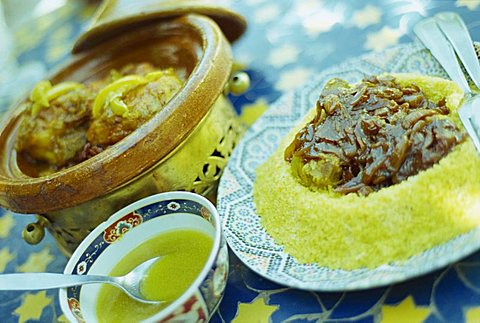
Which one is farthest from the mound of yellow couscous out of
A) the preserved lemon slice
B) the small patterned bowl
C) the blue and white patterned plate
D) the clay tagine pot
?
the preserved lemon slice

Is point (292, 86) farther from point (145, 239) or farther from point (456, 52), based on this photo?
point (145, 239)

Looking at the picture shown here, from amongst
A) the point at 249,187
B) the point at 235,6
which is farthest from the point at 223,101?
the point at 235,6

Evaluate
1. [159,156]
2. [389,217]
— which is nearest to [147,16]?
[159,156]

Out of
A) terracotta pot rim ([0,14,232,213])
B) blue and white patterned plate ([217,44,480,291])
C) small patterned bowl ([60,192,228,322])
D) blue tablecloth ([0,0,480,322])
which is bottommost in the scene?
blue tablecloth ([0,0,480,322])

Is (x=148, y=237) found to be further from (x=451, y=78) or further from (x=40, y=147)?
(x=451, y=78)

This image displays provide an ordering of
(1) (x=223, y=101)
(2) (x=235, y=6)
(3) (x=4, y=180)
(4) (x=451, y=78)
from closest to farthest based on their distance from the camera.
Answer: (4) (x=451, y=78)
(3) (x=4, y=180)
(1) (x=223, y=101)
(2) (x=235, y=6)

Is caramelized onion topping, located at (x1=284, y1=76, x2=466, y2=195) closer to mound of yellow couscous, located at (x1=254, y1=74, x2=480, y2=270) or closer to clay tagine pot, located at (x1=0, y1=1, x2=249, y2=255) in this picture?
mound of yellow couscous, located at (x1=254, y1=74, x2=480, y2=270)
